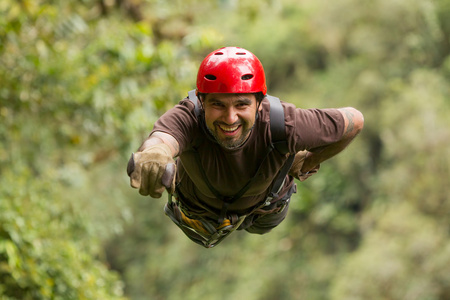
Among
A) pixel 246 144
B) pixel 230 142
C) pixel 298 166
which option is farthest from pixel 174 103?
pixel 230 142

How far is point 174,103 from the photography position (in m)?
7.23

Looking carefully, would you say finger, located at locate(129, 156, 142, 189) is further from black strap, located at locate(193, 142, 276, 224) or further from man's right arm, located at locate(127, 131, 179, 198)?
black strap, located at locate(193, 142, 276, 224)

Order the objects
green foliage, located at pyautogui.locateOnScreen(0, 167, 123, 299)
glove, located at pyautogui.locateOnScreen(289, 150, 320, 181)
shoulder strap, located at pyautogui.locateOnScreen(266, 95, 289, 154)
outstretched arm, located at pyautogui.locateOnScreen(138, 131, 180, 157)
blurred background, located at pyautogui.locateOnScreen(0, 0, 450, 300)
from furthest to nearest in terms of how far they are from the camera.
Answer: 1. blurred background, located at pyautogui.locateOnScreen(0, 0, 450, 300)
2. green foliage, located at pyautogui.locateOnScreen(0, 167, 123, 299)
3. glove, located at pyautogui.locateOnScreen(289, 150, 320, 181)
4. shoulder strap, located at pyautogui.locateOnScreen(266, 95, 289, 154)
5. outstretched arm, located at pyautogui.locateOnScreen(138, 131, 180, 157)

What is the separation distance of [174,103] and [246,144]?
4.12 meters

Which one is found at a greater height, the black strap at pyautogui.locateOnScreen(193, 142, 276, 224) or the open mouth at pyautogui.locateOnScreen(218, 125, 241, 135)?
the open mouth at pyautogui.locateOnScreen(218, 125, 241, 135)

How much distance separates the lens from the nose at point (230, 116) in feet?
9.76

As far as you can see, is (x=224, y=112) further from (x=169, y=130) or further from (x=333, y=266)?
(x=333, y=266)

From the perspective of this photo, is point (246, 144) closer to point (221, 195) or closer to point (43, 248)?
point (221, 195)

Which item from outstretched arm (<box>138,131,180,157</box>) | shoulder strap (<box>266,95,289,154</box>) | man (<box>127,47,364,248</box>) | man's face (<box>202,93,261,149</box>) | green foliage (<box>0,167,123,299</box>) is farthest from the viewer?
green foliage (<box>0,167,123,299</box>)

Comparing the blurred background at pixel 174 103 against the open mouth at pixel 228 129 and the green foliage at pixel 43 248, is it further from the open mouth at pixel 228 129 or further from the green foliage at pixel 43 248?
the open mouth at pixel 228 129

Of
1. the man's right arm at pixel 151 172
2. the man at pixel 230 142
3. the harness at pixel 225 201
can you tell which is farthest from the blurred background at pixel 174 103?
the man's right arm at pixel 151 172

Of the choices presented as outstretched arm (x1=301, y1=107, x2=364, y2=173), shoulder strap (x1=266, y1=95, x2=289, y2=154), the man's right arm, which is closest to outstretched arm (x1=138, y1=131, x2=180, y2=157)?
the man's right arm

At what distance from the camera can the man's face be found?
3.00m

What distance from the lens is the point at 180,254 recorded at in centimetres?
2128
